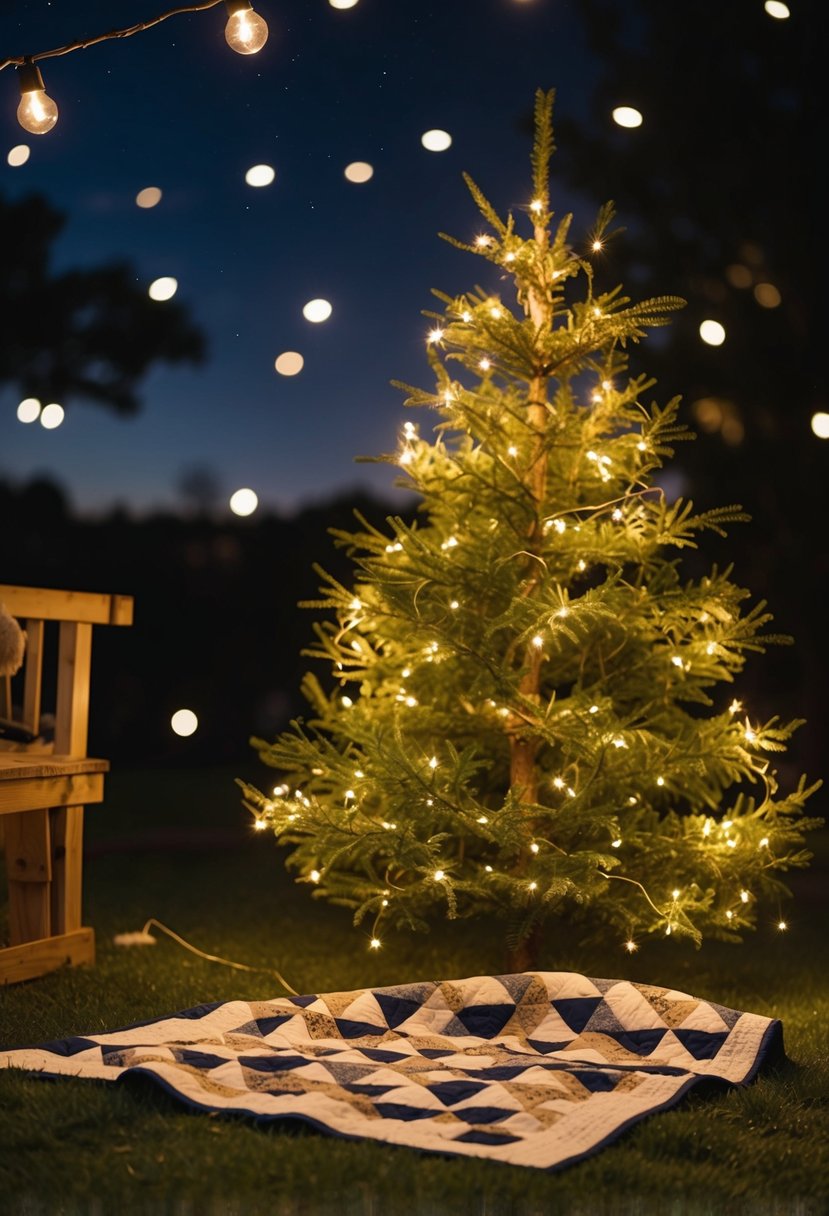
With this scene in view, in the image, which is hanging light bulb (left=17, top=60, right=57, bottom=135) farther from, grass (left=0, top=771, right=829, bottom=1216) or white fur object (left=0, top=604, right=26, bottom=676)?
grass (left=0, top=771, right=829, bottom=1216)

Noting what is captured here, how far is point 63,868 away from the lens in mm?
3139

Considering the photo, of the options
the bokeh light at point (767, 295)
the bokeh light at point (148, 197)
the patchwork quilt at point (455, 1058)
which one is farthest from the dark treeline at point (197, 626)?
the patchwork quilt at point (455, 1058)

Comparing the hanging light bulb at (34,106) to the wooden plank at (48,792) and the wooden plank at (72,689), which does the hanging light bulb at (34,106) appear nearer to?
the wooden plank at (72,689)

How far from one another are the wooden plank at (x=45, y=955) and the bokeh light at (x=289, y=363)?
2775 mm

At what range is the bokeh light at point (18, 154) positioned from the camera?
199 inches

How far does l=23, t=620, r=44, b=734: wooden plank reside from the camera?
3.23 meters

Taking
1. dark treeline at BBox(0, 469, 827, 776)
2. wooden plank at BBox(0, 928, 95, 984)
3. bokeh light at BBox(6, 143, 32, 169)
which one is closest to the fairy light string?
wooden plank at BBox(0, 928, 95, 984)

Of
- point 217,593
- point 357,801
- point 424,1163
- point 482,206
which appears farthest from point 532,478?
point 217,593

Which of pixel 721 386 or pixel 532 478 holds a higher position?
pixel 721 386

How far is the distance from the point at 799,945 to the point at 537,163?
7.87ft

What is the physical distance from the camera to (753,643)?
2973 mm

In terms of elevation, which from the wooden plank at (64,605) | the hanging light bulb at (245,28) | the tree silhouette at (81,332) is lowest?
the wooden plank at (64,605)

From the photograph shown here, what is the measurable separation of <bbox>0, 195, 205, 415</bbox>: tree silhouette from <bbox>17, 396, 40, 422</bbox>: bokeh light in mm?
211

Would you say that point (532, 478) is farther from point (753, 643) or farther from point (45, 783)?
point (45, 783)
